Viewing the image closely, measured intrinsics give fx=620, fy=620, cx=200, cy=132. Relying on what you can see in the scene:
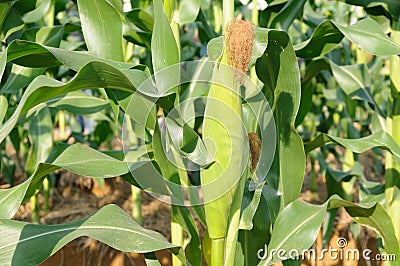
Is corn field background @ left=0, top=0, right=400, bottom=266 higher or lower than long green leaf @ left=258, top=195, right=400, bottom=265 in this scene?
higher

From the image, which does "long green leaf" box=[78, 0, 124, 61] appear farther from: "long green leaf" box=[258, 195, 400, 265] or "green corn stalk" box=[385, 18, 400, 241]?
"green corn stalk" box=[385, 18, 400, 241]

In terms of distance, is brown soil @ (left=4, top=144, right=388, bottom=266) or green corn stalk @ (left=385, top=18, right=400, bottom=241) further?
brown soil @ (left=4, top=144, right=388, bottom=266)

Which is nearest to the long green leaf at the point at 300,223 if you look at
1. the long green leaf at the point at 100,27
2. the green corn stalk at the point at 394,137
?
the green corn stalk at the point at 394,137

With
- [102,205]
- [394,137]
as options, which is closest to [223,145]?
[394,137]

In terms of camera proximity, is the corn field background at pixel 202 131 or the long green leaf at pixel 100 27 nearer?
the corn field background at pixel 202 131

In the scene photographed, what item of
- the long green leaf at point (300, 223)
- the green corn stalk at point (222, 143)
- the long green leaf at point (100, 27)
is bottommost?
the long green leaf at point (300, 223)

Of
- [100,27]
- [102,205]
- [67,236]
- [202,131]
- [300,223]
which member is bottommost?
[102,205]

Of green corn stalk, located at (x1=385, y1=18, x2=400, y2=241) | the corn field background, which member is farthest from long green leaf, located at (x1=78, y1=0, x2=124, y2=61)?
green corn stalk, located at (x1=385, y1=18, x2=400, y2=241)

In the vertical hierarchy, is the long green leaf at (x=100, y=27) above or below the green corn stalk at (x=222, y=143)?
above

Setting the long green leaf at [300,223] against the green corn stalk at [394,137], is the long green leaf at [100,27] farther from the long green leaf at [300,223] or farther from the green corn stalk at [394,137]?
the green corn stalk at [394,137]

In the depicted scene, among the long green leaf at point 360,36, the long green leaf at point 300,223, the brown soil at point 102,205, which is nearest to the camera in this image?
the long green leaf at point 300,223

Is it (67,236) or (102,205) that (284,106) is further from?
(102,205)

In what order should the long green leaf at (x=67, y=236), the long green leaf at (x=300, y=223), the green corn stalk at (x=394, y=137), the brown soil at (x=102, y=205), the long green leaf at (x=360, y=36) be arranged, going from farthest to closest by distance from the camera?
the brown soil at (x=102, y=205) < the green corn stalk at (x=394, y=137) < the long green leaf at (x=360, y=36) < the long green leaf at (x=300, y=223) < the long green leaf at (x=67, y=236)

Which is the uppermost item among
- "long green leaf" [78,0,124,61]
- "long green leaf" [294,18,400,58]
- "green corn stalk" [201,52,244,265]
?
"long green leaf" [78,0,124,61]
